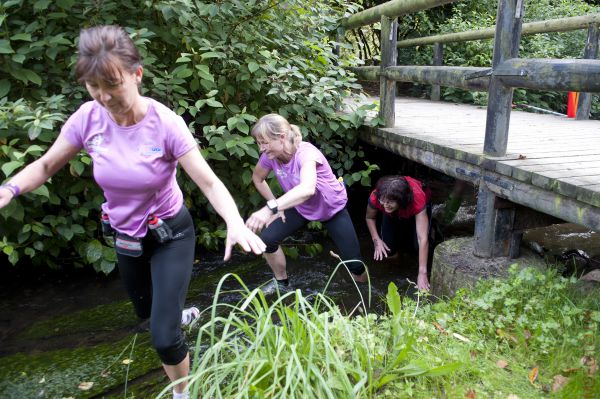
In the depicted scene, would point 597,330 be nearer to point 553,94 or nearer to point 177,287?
point 177,287

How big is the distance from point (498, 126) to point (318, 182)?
56.6 inches

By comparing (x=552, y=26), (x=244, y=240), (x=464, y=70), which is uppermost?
(x=552, y=26)

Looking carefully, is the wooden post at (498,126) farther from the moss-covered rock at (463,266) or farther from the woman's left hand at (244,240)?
the woman's left hand at (244,240)

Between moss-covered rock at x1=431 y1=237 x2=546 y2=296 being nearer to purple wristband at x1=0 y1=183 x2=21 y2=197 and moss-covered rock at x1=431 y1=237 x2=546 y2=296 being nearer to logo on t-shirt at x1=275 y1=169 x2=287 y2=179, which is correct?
logo on t-shirt at x1=275 y1=169 x2=287 y2=179

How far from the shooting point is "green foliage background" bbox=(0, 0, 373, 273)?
416cm

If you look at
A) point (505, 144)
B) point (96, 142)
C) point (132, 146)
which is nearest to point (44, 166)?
point (96, 142)

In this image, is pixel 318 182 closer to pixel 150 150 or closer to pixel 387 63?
pixel 387 63

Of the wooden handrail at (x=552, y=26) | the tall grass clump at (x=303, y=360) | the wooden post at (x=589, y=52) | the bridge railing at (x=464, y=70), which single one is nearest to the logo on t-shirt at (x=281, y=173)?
the bridge railing at (x=464, y=70)

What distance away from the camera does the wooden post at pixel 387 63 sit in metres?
5.22

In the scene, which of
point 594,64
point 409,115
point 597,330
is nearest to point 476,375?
point 597,330

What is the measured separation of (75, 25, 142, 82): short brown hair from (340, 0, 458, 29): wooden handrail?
9.73 feet

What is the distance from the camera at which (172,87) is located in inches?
182

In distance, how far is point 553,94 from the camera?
1091 centimetres

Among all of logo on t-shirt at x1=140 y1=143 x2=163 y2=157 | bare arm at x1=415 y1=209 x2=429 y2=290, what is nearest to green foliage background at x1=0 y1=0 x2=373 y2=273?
bare arm at x1=415 y1=209 x2=429 y2=290
